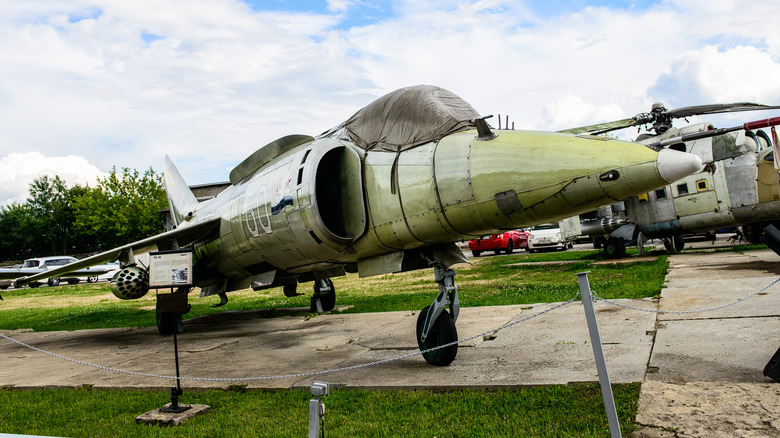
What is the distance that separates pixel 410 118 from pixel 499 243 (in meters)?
24.5

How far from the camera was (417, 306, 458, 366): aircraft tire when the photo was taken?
5.91 metres

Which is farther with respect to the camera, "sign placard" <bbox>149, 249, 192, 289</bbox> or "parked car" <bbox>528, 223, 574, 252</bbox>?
"parked car" <bbox>528, 223, 574, 252</bbox>

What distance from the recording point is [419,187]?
5633 millimetres

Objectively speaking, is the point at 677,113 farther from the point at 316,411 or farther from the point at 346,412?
the point at 316,411

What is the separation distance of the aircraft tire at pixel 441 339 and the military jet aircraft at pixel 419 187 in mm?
12

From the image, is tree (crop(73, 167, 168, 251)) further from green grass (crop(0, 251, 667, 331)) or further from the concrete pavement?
the concrete pavement

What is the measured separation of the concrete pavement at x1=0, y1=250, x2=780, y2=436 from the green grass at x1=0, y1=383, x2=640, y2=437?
289mm

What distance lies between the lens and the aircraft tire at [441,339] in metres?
5.91

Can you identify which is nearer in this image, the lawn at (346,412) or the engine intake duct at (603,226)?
the lawn at (346,412)

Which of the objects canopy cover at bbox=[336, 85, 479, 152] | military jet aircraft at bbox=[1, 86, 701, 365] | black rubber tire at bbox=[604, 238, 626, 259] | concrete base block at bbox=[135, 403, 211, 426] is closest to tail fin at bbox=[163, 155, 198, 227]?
military jet aircraft at bbox=[1, 86, 701, 365]

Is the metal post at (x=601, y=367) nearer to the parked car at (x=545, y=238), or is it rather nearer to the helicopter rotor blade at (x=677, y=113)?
the helicopter rotor blade at (x=677, y=113)

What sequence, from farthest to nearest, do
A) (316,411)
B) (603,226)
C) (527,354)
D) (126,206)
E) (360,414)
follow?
(126,206) → (603,226) → (527,354) → (360,414) → (316,411)

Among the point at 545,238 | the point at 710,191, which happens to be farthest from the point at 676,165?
the point at 545,238

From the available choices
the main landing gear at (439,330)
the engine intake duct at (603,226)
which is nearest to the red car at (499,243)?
the engine intake duct at (603,226)
